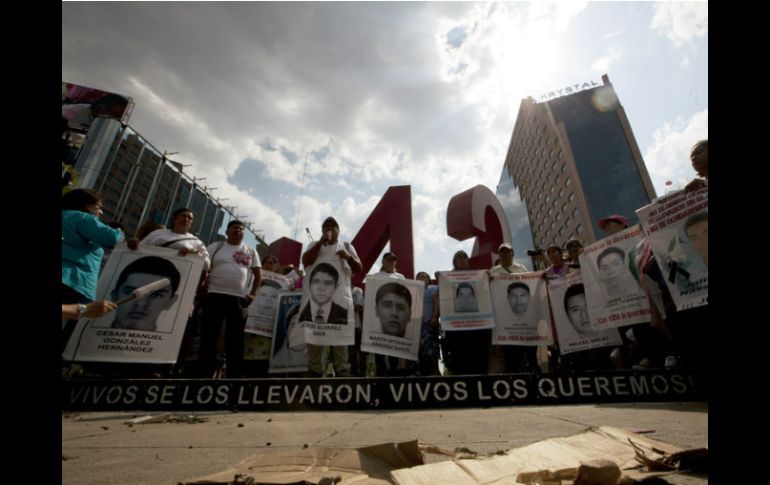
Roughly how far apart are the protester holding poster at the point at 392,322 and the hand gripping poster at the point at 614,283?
2.20 m

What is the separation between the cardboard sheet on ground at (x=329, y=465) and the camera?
0.69m

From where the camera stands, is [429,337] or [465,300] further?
[429,337]

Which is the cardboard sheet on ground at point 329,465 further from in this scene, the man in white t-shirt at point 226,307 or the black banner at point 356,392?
the man in white t-shirt at point 226,307

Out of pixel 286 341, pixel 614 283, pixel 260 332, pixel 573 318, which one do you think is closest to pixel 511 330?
pixel 573 318

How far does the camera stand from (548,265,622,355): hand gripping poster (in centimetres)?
460

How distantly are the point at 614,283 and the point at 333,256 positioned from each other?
3.43m

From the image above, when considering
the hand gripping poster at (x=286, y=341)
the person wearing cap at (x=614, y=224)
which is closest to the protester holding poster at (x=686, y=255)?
the person wearing cap at (x=614, y=224)

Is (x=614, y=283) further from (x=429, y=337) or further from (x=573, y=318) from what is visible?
(x=429, y=337)

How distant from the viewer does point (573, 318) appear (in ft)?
15.8

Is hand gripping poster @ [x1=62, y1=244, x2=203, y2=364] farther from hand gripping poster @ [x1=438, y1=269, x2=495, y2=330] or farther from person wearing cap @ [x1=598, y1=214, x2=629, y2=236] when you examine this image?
person wearing cap @ [x1=598, y1=214, x2=629, y2=236]

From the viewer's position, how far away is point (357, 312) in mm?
5441
